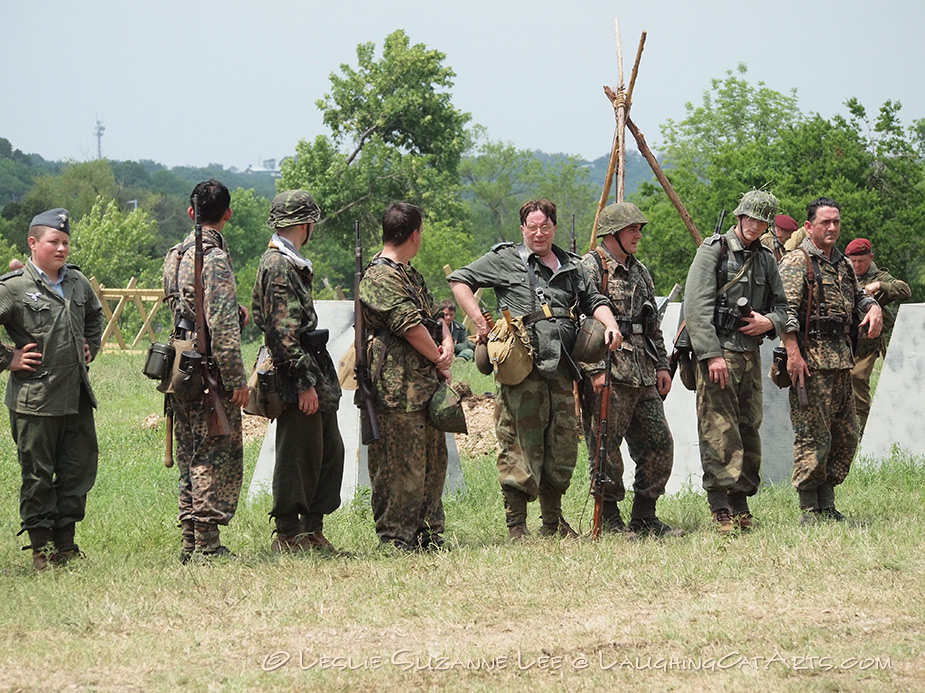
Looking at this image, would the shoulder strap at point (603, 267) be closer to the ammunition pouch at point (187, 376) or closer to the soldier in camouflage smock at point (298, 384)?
the soldier in camouflage smock at point (298, 384)

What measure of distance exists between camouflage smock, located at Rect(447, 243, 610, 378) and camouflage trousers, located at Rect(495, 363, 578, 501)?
164 mm

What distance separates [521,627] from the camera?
201 inches

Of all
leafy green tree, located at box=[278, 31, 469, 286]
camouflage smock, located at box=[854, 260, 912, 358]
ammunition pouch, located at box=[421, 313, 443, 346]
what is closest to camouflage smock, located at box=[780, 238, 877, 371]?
ammunition pouch, located at box=[421, 313, 443, 346]

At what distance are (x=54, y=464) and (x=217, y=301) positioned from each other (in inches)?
54.7

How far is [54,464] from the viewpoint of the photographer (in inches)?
255

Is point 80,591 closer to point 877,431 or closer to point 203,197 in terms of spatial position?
point 203,197

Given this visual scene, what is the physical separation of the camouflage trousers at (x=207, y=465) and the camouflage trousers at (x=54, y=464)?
1.98 feet

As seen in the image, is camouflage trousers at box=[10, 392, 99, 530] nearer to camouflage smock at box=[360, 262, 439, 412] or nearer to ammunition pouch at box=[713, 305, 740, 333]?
camouflage smock at box=[360, 262, 439, 412]

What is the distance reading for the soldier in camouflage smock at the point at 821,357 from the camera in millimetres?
7441

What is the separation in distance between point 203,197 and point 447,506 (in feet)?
10.4

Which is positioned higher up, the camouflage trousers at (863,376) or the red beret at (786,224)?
the red beret at (786,224)

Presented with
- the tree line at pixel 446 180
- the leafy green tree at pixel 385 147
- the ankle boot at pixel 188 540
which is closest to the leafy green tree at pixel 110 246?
the tree line at pixel 446 180

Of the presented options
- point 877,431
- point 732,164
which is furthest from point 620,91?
point 732,164

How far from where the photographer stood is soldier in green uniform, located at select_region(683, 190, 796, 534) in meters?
7.13
